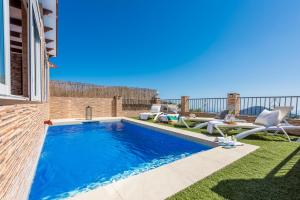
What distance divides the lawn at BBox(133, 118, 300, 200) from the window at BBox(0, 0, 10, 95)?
208cm

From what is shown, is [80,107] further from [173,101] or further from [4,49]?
[4,49]

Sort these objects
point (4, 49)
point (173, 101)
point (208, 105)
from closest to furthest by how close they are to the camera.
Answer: point (4, 49)
point (208, 105)
point (173, 101)

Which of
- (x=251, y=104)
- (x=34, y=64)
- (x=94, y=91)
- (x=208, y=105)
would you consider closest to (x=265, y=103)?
(x=251, y=104)

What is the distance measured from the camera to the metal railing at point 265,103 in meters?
6.62

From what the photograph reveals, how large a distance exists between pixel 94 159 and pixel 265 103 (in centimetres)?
835

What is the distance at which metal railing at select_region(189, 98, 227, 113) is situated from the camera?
9639 mm

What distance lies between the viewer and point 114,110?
12.9m

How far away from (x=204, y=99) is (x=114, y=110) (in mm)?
7362

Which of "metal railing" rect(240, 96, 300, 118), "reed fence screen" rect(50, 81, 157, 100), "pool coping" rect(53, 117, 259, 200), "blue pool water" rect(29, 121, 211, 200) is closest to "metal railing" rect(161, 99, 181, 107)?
"reed fence screen" rect(50, 81, 157, 100)

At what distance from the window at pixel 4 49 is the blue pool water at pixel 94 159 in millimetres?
2467

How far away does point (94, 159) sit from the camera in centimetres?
426

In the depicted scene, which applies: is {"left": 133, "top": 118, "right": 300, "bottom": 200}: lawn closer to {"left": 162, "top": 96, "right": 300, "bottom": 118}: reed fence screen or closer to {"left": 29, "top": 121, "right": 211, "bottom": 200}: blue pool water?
{"left": 29, "top": 121, "right": 211, "bottom": 200}: blue pool water

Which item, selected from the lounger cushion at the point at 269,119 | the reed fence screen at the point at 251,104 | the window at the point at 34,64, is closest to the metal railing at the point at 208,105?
the reed fence screen at the point at 251,104

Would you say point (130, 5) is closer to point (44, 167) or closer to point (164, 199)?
point (44, 167)
